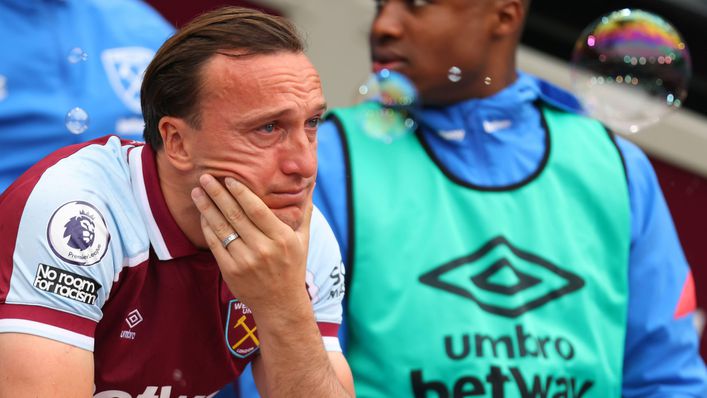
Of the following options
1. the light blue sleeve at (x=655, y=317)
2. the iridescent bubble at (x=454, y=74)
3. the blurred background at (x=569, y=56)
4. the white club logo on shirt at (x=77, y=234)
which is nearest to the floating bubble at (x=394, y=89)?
the iridescent bubble at (x=454, y=74)

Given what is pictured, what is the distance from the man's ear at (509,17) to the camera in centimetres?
348

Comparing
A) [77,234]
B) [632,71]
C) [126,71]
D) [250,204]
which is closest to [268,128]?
[250,204]

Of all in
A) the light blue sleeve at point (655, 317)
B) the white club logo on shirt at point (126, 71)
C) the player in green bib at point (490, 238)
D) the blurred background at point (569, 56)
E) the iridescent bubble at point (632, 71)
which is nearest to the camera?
the player in green bib at point (490, 238)

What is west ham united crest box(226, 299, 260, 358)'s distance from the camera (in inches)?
98.0

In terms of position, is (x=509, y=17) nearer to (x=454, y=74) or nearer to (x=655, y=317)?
(x=454, y=74)

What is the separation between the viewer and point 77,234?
2.21 m

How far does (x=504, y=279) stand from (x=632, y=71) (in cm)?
99

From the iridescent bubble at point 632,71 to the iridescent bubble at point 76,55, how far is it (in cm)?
151

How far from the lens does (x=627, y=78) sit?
146 inches

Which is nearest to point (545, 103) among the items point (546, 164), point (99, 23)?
point (546, 164)

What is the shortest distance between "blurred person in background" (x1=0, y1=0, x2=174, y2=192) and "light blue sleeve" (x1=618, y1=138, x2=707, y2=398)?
1422 millimetres

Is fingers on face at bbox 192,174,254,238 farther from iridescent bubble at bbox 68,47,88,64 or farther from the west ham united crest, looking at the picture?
iridescent bubble at bbox 68,47,88,64

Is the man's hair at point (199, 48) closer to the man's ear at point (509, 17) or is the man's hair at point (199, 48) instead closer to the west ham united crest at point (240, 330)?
the west ham united crest at point (240, 330)

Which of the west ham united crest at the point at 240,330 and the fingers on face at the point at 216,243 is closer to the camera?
the fingers on face at the point at 216,243
